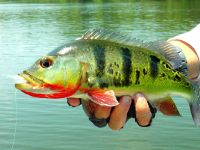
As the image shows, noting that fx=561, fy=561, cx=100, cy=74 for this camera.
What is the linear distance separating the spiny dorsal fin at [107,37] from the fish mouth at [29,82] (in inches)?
17.2

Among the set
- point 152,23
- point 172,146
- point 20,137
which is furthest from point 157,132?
point 152,23

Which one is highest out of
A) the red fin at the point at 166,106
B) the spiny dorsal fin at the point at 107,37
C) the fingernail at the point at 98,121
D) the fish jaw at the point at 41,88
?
the spiny dorsal fin at the point at 107,37

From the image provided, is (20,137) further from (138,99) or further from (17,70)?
(138,99)

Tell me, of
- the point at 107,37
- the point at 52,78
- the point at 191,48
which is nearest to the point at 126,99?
the point at 107,37

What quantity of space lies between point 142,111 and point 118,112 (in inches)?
7.6

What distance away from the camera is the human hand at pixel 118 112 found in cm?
411

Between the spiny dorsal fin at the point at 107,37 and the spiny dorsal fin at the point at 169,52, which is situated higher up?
the spiny dorsal fin at the point at 107,37

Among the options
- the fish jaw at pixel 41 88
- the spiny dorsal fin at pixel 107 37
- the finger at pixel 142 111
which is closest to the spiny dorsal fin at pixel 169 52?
the spiny dorsal fin at pixel 107 37

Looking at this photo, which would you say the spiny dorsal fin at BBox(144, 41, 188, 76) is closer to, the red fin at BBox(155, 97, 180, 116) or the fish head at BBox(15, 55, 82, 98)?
the red fin at BBox(155, 97, 180, 116)

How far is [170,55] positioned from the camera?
401 cm

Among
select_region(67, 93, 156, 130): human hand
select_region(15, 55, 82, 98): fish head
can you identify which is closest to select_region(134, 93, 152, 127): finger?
select_region(67, 93, 156, 130): human hand

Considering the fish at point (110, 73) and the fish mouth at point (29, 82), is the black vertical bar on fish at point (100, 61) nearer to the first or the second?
the fish at point (110, 73)

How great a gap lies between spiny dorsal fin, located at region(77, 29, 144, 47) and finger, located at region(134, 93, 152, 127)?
0.39 metres

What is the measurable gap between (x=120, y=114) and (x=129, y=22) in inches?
2039
